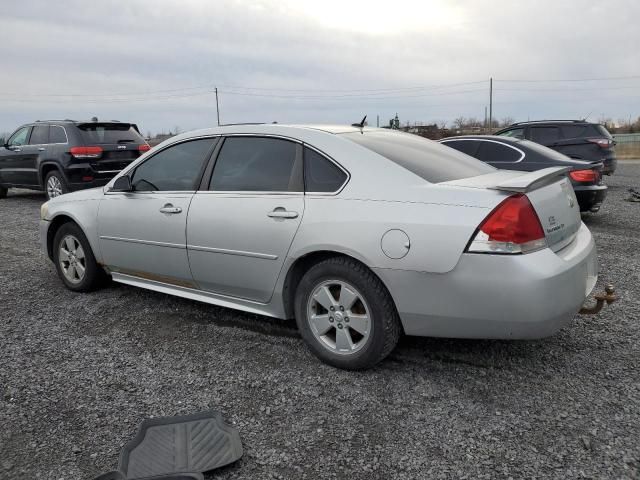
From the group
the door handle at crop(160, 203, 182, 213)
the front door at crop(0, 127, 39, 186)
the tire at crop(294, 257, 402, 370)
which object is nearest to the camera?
the tire at crop(294, 257, 402, 370)

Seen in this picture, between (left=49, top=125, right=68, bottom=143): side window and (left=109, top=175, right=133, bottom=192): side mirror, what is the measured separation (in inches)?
261

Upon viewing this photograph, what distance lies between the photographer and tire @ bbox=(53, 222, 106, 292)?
4.72m

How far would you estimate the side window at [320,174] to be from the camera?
3.24m

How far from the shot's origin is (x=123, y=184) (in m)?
4.33

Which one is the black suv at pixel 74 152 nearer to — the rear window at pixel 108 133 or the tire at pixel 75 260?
the rear window at pixel 108 133

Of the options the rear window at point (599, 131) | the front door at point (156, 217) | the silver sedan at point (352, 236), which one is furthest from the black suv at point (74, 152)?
the rear window at point (599, 131)

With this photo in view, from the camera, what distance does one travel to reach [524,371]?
319 cm

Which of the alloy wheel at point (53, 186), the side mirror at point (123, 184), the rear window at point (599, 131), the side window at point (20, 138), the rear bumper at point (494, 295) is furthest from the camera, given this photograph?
the rear window at point (599, 131)

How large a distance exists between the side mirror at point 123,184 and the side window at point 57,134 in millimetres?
6635

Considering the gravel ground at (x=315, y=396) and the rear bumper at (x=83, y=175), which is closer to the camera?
the gravel ground at (x=315, y=396)

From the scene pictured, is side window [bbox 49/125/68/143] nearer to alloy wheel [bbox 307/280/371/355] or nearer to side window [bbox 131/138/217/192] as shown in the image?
side window [bbox 131/138/217/192]

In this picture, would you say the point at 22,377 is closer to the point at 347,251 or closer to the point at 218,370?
the point at 218,370

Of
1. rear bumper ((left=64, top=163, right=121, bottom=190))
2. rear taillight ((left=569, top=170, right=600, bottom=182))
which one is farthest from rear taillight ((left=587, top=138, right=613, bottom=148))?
rear bumper ((left=64, top=163, right=121, bottom=190))

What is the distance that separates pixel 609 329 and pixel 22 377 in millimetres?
3933
